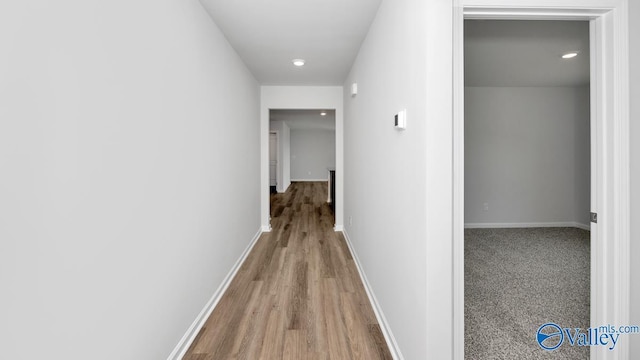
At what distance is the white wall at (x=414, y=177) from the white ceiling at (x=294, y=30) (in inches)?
12.5

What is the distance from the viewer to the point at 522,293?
2637 mm

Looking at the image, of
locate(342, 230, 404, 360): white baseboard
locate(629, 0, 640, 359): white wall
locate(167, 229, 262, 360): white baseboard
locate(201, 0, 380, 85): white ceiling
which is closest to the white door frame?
locate(629, 0, 640, 359): white wall

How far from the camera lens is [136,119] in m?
1.40

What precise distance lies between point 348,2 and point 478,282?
2.75m

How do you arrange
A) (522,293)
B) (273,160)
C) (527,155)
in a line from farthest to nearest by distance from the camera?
(273,160)
(527,155)
(522,293)

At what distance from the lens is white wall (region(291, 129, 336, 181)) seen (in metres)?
12.7

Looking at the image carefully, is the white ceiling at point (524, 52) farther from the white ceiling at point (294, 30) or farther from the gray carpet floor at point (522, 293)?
the gray carpet floor at point (522, 293)

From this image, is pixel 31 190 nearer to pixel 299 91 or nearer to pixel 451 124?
pixel 451 124

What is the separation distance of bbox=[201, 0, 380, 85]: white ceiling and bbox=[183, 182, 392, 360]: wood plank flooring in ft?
7.79

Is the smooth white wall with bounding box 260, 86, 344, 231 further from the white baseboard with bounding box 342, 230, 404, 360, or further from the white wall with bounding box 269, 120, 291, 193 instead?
the white wall with bounding box 269, 120, 291, 193

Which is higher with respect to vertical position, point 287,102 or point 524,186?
point 287,102

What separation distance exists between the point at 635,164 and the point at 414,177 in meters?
1.00

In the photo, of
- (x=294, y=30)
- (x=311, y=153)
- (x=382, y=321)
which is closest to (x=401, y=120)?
(x=382, y=321)

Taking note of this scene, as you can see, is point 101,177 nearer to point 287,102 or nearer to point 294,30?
point 294,30
